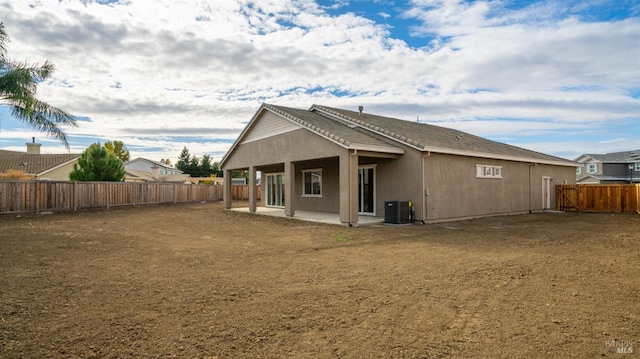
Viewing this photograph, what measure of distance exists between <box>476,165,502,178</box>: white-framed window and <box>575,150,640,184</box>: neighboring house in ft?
138

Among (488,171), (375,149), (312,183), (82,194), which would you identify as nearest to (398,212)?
(375,149)

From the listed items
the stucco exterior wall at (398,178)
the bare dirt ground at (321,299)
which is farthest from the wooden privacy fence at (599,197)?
the bare dirt ground at (321,299)

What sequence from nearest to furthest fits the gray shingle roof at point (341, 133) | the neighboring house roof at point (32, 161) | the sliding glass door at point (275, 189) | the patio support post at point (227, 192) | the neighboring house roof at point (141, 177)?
1. the gray shingle roof at point (341, 133)
2. the patio support post at point (227, 192)
3. the sliding glass door at point (275, 189)
4. the neighboring house roof at point (32, 161)
5. the neighboring house roof at point (141, 177)

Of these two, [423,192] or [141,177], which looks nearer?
[423,192]

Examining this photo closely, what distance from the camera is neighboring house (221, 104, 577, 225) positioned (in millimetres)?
13617

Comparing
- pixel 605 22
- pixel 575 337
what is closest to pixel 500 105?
pixel 605 22

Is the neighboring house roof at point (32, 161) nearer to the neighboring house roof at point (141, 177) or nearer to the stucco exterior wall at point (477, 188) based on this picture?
the neighboring house roof at point (141, 177)

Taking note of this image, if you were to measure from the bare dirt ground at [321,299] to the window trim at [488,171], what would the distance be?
7.10 metres

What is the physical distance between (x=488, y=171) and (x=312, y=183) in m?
8.47

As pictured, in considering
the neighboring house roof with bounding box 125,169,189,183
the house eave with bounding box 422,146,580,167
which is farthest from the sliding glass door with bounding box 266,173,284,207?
the neighboring house roof with bounding box 125,169,189,183

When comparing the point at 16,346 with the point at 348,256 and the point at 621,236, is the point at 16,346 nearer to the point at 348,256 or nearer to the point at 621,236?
the point at 348,256

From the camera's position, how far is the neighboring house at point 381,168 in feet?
44.7

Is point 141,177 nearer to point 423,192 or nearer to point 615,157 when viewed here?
point 423,192

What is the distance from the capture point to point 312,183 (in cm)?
1967
